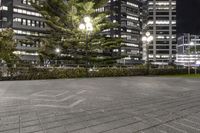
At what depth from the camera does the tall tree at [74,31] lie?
2741 cm

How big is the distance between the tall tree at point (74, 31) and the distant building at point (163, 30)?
117633 millimetres

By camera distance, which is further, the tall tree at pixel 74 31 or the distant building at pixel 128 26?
the distant building at pixel 128 26

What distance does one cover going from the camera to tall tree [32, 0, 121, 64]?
2741 centimetres

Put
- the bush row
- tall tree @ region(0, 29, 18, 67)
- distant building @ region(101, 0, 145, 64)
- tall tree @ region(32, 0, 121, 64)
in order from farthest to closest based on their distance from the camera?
distant building @ region(101, 0, 145, 64)
tall tree @ region(0, 29, 18, 67)
tall tree @ region(32, 0, 121, 64)
the bush row

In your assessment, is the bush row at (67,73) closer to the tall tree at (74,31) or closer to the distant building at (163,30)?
the tall tree at (74,31)

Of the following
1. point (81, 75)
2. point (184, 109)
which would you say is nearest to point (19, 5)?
point (81, 75)

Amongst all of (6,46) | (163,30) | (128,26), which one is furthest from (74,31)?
(163,30)

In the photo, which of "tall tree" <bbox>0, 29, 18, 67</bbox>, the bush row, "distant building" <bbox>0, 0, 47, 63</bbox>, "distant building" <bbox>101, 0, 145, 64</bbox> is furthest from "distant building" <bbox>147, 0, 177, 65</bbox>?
"tall tree" <bbox>0, 29, 18, 67</bbox>

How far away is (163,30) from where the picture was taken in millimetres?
143500

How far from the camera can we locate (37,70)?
19219 millimetres

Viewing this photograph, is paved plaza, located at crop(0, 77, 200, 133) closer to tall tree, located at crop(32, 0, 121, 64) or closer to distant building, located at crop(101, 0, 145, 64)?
tall tree, located at crop(32, 0, 121, 64)

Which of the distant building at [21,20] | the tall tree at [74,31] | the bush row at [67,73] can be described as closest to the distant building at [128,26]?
the distant building at [21,20]

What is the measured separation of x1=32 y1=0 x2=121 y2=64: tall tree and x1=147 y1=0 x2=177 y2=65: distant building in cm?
11763

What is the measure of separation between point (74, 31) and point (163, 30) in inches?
4914
